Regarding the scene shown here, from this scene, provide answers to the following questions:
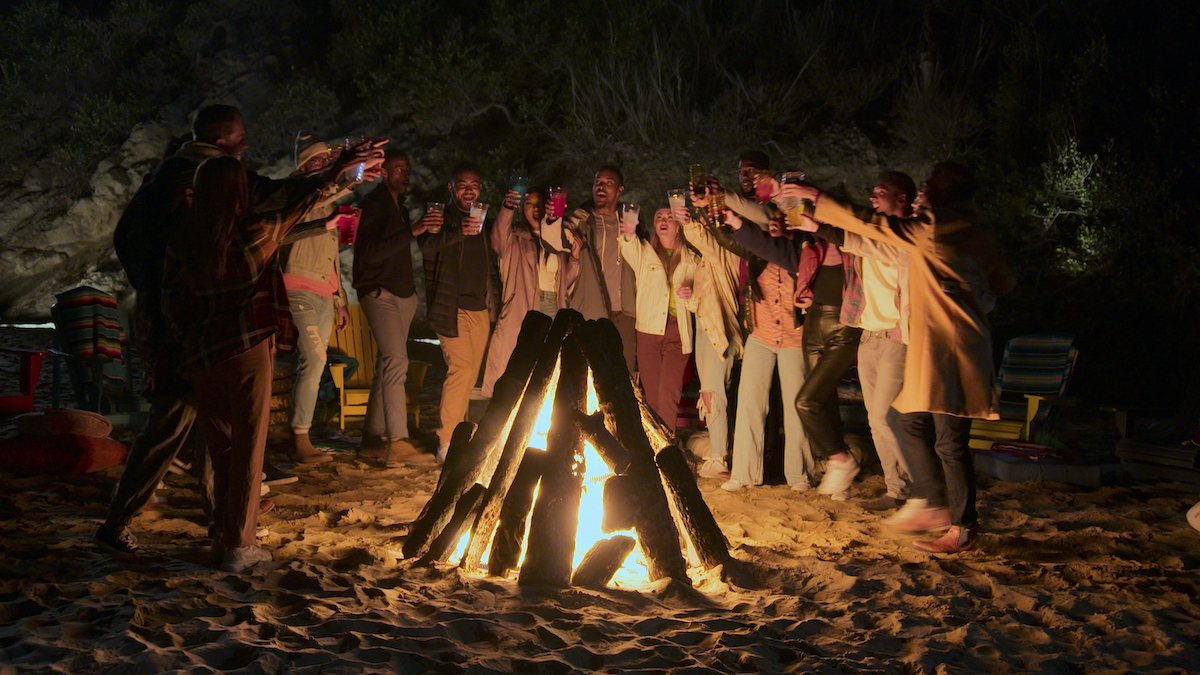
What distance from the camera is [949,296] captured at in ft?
13.7

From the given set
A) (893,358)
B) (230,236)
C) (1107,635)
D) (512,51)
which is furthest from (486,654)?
(512,51)

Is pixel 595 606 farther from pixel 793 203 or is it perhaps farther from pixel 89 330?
pixel 89 330

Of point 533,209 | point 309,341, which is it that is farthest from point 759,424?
point 309,341

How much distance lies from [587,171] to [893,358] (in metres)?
9.43

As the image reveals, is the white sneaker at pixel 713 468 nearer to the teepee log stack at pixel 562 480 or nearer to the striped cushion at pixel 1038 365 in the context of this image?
the teepee log stack at pixel 562 480

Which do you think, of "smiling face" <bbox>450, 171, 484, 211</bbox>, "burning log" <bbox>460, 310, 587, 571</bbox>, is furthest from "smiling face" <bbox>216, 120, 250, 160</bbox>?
"smiling face" <bbox>450, 171, 484, 211</bbox>

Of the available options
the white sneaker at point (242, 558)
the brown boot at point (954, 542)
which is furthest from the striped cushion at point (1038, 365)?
the white sneaker at point (242, 558)

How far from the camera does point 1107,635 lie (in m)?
3.21

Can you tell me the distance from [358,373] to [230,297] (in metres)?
4.39

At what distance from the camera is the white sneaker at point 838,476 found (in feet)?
17.9

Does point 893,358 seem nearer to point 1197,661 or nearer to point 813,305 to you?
point 813,305

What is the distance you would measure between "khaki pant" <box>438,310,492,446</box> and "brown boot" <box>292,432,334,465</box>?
0.94 metres

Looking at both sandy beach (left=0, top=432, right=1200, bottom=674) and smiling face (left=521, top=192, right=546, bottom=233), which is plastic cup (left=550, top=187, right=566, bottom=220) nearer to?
smiling face (left=521, top=192, right=546, bottom=233)

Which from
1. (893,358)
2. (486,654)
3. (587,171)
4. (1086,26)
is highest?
(1086,26)
